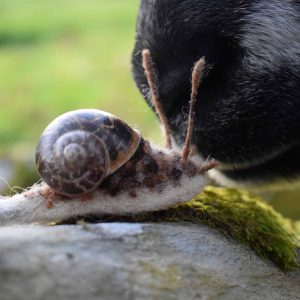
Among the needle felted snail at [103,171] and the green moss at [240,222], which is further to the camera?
the green moss at [240,222]

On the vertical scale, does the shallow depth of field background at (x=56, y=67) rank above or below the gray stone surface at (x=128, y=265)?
below

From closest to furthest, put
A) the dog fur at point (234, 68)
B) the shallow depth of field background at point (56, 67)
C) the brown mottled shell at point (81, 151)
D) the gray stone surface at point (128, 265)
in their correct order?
the gray stone surface at point (128, 265) → the brown mottled shell at point (81, 151) → the dog fur at point (234, 68) → the shallow depth of field background at point (56, 67)

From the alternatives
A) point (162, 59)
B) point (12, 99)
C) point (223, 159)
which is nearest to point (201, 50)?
point (162, 59)

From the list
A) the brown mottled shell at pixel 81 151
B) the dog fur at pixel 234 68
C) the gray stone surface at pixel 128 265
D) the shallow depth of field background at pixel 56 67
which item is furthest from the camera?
the shallow depth of field background at pixel 56 67

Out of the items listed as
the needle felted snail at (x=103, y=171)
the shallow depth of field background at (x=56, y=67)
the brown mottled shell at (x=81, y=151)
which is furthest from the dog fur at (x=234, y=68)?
the shallow depth of field background at (x=56, y=67)

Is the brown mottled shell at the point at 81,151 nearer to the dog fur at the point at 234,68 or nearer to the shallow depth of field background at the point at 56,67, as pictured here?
the dog fur at the point at 234,68

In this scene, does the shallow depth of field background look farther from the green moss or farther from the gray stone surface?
the gray stone surface

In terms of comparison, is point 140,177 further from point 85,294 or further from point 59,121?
point 85,294
